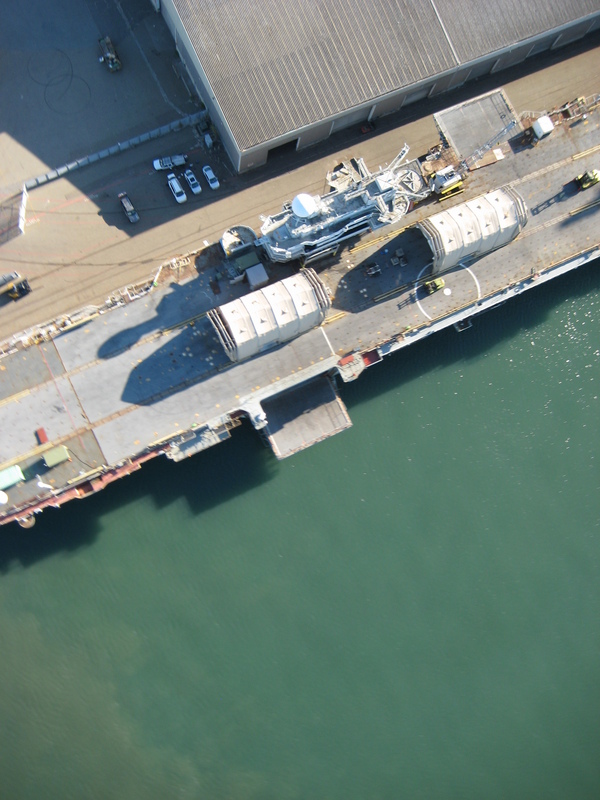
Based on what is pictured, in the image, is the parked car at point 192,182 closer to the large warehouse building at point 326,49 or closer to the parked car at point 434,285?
the large warehouse building at point 326,49

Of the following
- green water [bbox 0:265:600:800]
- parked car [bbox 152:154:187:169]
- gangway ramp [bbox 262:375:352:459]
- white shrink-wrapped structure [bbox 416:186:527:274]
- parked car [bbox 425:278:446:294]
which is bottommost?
green water [bbox 0:265:600:800]

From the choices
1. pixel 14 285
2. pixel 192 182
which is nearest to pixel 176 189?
pixel 192 182

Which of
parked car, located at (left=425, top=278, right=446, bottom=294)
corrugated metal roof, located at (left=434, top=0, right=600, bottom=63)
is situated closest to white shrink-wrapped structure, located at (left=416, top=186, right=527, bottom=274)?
parked car, located at (left=425, top=278, right=446, bottom=294)

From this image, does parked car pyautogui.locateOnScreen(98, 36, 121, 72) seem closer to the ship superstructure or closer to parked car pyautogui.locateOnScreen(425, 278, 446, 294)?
the ship superstructure

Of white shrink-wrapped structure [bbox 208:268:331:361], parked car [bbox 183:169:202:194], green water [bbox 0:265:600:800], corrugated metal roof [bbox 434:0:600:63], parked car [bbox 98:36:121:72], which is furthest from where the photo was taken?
parked car [bbox 98:36:121:72]

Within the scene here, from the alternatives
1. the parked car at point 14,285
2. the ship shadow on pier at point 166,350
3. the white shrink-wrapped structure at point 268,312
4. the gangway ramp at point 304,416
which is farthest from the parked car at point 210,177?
the gangway ramp at point 304,416

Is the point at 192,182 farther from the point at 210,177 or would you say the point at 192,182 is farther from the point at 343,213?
the point at 343,213

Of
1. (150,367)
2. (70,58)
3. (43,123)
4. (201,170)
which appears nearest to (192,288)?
(150,367)

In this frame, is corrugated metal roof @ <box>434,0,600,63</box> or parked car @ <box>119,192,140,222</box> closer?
corrugated metal roof @ <box>434,0,600,63</box>
